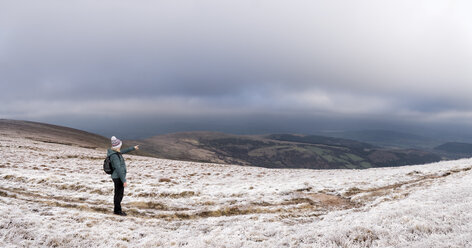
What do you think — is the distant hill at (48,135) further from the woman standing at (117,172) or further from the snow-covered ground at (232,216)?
the woman standing at (117,172)

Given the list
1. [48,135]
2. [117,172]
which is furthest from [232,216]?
[48,135]

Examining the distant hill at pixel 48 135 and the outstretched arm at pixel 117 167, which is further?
the distant hill at pixel 48 135

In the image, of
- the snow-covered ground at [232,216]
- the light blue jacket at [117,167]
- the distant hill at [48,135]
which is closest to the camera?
the snow-covered ground at [232,216]

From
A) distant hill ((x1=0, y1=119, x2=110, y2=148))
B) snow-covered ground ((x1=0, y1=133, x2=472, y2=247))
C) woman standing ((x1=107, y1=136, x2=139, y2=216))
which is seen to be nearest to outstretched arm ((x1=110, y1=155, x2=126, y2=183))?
woman standing ((x1=107, y1=136, x2=139, y2=216))

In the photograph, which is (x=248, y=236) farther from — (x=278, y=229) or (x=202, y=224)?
(x=202, y=224)

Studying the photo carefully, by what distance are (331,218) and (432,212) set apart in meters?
3.79

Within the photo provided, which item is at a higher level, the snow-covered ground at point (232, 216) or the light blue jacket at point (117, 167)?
the light blue jacket at point (117, 167)

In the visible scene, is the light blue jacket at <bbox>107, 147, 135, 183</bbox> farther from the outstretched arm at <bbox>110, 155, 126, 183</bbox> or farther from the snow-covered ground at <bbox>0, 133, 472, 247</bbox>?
the snow-covered ground at <bbox>0, 133, 472, 247</bbox>

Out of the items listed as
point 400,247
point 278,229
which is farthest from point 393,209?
point 278,229

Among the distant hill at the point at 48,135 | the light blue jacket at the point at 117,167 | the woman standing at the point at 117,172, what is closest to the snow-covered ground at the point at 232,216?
the woman standing at the point at 117,172

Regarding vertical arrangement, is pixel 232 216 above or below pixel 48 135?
above

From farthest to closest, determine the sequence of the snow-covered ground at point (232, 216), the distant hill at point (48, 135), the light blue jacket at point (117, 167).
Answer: the distant hill at point (48, 135)
the light blue jacket at point (117, 167)
the snow-covered ground at point (232, 216)

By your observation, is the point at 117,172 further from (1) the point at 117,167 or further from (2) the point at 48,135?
(2) the point at 48,135

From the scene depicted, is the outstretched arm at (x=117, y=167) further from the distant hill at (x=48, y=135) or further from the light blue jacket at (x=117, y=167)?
the distant hill at (x=48, y=135)
